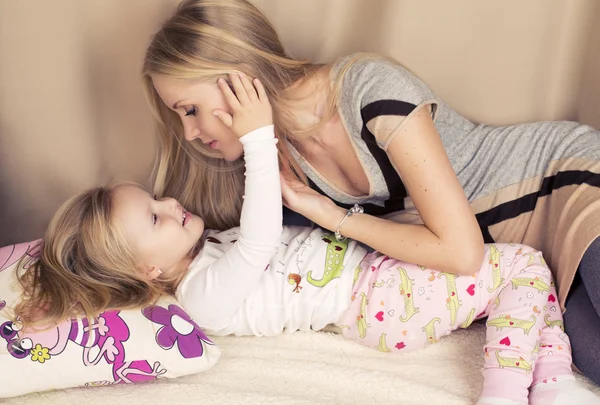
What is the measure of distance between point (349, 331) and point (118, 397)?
0.47 metres

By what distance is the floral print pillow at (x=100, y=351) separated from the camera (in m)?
1.23

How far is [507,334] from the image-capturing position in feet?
4.11

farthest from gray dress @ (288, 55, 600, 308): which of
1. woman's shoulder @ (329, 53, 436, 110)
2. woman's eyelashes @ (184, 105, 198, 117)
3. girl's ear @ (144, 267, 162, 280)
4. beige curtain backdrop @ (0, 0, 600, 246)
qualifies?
girl's ear @ (144, 267, 162, 280)

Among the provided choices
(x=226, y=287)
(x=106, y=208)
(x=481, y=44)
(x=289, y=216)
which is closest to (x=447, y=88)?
(x=481, y=44)

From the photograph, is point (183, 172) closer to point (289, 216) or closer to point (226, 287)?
point (289, 216)

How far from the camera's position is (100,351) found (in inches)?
49.4

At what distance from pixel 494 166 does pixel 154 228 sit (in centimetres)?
74

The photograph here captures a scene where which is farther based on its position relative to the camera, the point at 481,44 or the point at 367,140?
the point at 481,44

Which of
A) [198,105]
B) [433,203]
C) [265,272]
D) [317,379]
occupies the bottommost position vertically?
[317,379]

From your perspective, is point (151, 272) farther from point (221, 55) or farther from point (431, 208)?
point (431, 208)

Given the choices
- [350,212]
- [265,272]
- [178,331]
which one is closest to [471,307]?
[350,212]

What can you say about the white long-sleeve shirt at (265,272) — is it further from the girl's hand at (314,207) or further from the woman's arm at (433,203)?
the woman's arm at (433,203)

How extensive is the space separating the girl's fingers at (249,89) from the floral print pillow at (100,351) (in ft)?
1.48

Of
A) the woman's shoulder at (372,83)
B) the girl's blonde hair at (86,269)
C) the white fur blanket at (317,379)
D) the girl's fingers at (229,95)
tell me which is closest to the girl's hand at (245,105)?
the girl's fingers at (229,95)
